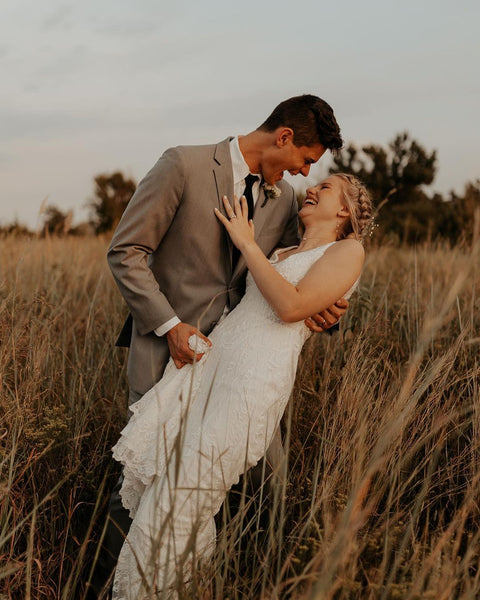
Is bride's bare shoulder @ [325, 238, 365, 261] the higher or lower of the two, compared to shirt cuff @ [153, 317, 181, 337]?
higher

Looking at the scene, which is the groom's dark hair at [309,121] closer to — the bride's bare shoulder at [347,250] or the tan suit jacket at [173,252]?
the tan suit jacket at [173,252]

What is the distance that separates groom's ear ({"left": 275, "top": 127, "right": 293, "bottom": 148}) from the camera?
2.83 metres

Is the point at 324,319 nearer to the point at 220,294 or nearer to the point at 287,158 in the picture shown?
the point at 220,294

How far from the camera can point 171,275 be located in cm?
282

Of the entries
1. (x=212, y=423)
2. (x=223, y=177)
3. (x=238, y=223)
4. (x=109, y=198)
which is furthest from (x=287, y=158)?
(x=109, y=198)

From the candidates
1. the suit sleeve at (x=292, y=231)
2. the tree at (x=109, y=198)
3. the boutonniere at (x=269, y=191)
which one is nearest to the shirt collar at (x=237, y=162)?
the boutonniere at (x=269, y=191)

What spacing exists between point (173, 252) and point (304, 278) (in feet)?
2.18

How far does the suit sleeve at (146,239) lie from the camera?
263 cm

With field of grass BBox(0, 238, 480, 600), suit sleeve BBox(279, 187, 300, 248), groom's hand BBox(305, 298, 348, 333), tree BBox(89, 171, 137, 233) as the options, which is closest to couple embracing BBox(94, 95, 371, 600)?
groom's hand BBox(305, 298, 348, 333)

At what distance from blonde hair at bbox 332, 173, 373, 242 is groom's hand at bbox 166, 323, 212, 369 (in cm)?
95

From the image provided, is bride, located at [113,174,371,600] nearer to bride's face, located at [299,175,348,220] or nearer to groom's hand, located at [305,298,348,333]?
groom's hand, located at [305,298,348,333]

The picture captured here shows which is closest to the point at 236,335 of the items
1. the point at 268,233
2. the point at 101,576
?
the point at 268,233

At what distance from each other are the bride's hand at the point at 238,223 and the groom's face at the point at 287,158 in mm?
266

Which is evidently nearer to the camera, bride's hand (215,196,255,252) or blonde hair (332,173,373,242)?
bride's hand (215,196,255,252)
